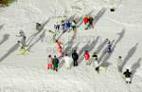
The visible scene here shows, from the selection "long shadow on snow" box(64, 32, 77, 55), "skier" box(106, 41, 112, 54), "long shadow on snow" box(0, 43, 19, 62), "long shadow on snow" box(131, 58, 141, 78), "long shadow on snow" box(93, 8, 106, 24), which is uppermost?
"long shadow on snow" box(93, 8, 106, 24)

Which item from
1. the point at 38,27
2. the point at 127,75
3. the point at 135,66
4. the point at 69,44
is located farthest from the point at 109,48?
the point at 38,27

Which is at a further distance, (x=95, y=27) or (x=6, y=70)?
(x=95, y=27)

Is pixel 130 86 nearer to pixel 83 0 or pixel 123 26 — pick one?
pixel 123 26

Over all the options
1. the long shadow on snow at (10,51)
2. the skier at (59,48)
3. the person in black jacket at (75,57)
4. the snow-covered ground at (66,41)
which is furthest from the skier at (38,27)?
the person in black jacket at (75,57)

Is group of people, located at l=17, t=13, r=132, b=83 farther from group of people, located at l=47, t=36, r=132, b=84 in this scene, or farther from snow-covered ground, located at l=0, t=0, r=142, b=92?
snow-covered ground, located at l=0, t=0, r=142, b=92

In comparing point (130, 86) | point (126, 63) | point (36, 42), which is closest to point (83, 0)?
point (36, 42)

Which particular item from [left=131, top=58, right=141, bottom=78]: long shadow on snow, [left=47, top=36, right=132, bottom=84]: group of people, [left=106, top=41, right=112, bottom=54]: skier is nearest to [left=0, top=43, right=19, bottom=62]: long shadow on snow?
[left=47, top=36, right=132, bottom=84]: group of people

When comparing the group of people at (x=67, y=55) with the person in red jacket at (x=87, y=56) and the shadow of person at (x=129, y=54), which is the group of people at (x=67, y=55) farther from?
the shadow of person at (x=129, y=54)

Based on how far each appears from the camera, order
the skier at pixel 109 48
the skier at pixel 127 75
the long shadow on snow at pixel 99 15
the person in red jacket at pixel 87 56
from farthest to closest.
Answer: the long shadow on snow at pixel 99 15
the skier at pixel 109 48
the person in red jacket at pixel 87 56
the skier at pixel 127 75
